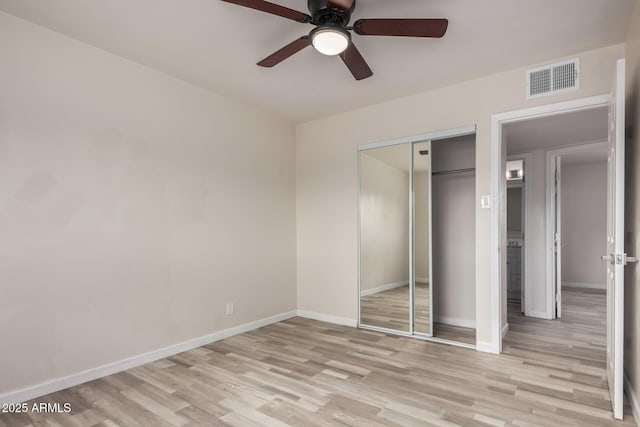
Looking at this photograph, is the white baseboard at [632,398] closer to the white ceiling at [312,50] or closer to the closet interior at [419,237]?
the closet interior at [419,237]

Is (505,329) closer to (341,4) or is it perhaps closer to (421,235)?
(421,235)

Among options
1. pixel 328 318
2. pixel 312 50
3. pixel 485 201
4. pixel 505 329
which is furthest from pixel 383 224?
pixel 312 50

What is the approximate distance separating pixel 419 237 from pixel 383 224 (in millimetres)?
474

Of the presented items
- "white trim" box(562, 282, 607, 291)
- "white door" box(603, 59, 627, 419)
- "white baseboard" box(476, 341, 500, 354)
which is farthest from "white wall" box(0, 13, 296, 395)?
"white trim" box(562, 282, 607, 291)

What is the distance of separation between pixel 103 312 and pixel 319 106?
3066 mm

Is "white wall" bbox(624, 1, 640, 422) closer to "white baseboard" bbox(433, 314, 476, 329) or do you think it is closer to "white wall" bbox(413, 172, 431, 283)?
"white baseboard" bbox(433, 314, 476, 329)

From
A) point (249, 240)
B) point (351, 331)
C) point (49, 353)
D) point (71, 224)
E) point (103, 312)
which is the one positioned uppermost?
point (71, 224)

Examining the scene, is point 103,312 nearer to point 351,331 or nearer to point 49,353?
point 49,353

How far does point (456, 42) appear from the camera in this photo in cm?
280

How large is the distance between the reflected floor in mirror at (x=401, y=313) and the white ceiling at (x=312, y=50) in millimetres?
2278

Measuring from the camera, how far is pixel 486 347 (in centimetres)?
340

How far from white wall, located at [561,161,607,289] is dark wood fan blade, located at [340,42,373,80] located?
22.0 feet

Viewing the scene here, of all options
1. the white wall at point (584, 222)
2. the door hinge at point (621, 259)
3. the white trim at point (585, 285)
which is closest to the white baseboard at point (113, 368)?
the door hinge at point (621, 259)

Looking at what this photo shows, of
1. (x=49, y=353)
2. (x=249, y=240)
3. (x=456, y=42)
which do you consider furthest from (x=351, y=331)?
(x=456, y=42)
